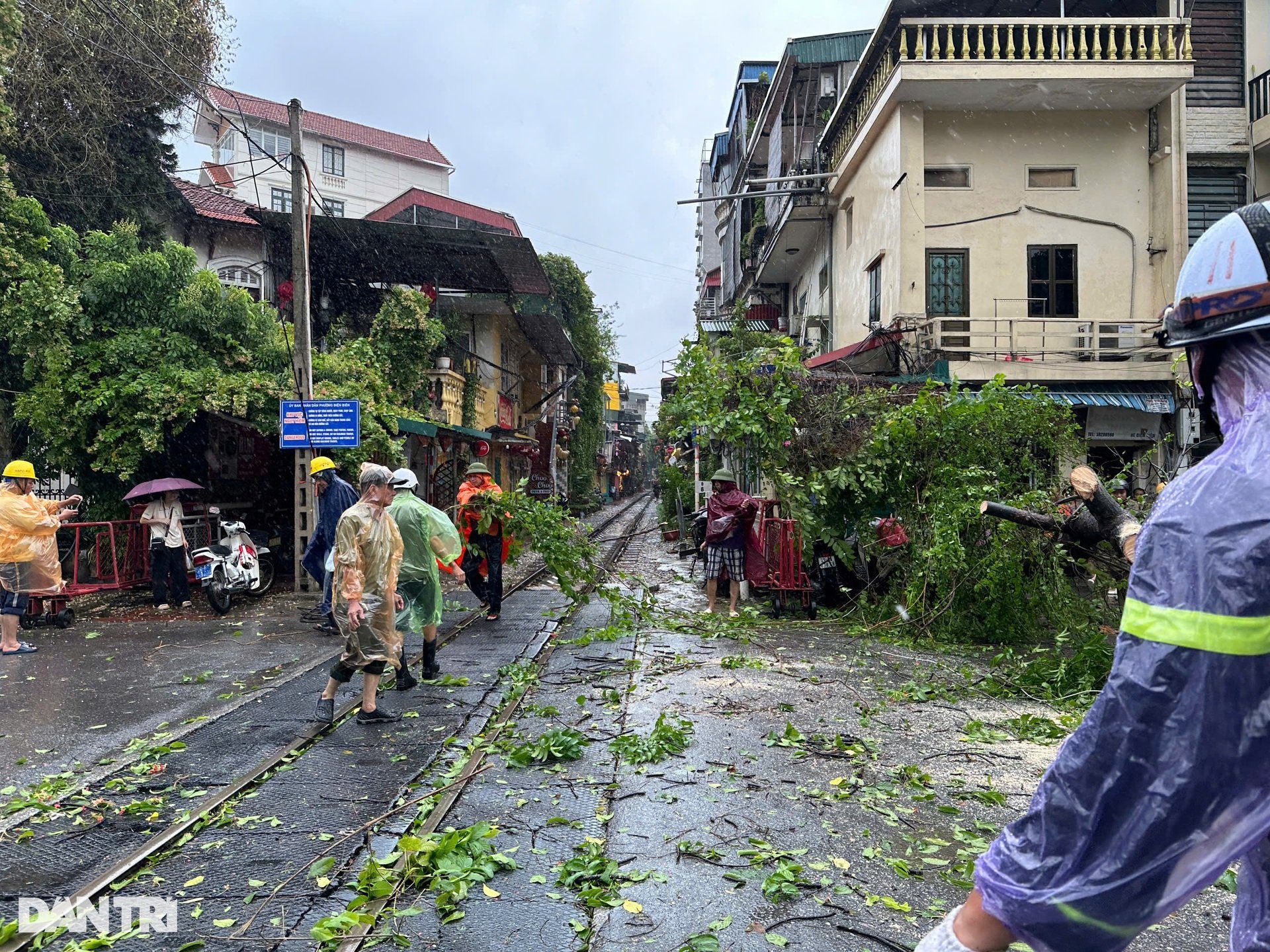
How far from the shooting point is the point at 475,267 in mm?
21500

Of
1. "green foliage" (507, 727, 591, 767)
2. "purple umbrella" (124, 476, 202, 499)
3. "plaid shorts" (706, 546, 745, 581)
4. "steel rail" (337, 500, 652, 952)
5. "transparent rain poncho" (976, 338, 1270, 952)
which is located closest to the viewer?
"transparent rain poncho" (976, 338, 1270, 952)

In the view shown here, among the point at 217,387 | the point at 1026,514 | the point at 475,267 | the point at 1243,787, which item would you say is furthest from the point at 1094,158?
the point at 1243,787

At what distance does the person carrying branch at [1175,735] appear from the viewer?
4.42 feet

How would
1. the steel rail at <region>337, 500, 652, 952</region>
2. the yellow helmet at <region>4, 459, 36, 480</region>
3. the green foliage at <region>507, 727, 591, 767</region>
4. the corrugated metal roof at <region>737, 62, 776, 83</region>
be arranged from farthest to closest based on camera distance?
→ the corrugated metal roof at <region>737, 62, 776, 83</region>, the yellow helmet at <region>4, 459, 36, 480</region>, the green foliage at <region>507, 727, 591, 767</region>, the steel rail at <region>337, 500, 652, 952</region>

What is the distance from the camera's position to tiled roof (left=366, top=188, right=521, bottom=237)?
1094 inches

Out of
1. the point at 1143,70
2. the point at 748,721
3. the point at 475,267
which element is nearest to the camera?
the point at 748,721

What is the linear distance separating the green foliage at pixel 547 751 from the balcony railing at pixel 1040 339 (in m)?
13.0

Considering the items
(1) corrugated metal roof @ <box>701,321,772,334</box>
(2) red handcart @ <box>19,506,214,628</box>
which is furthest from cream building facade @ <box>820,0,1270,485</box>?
(2) red handcart @ <box>19,506,214,628</box>

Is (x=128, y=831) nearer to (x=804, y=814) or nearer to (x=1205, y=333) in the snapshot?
(x=804, y=814)

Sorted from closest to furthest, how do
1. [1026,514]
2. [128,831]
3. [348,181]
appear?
[128,831] → [1026,514] → [348,181]

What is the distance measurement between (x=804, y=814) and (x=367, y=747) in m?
2.85

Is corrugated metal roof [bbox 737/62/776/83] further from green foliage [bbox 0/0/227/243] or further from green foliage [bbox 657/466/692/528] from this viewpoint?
green foliage [bbox 0/0/227/243]

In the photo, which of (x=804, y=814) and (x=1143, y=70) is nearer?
(x=804, y=814)

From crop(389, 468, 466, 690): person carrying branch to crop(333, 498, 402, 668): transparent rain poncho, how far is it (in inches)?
36.4
